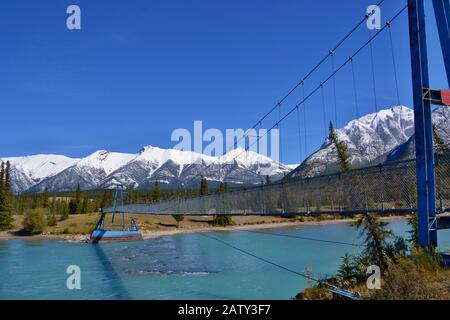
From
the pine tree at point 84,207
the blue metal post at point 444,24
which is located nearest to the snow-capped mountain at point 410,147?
the blue metal post at point 444,24

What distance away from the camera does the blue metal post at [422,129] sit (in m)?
9.29

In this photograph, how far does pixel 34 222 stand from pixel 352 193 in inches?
2725

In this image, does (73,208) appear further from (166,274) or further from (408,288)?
(408,288)

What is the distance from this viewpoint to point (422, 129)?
945 centimetres

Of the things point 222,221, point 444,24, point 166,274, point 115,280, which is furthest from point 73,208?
point 444,24

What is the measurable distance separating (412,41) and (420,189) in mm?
3513

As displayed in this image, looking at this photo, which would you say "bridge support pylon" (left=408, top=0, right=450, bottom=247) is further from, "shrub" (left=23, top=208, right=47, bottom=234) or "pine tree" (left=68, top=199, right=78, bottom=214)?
"pine tree" (left=68, top=199, right=78, bottom=214)

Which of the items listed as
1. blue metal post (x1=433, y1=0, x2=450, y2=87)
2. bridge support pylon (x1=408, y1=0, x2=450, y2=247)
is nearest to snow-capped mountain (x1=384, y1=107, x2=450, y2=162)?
blue metal post (x1=433, y1=0, x2=450, y2=87)

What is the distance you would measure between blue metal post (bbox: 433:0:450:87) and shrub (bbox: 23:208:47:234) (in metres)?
72.2

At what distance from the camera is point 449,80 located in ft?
31.7

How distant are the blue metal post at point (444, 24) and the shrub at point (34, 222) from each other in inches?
2844
